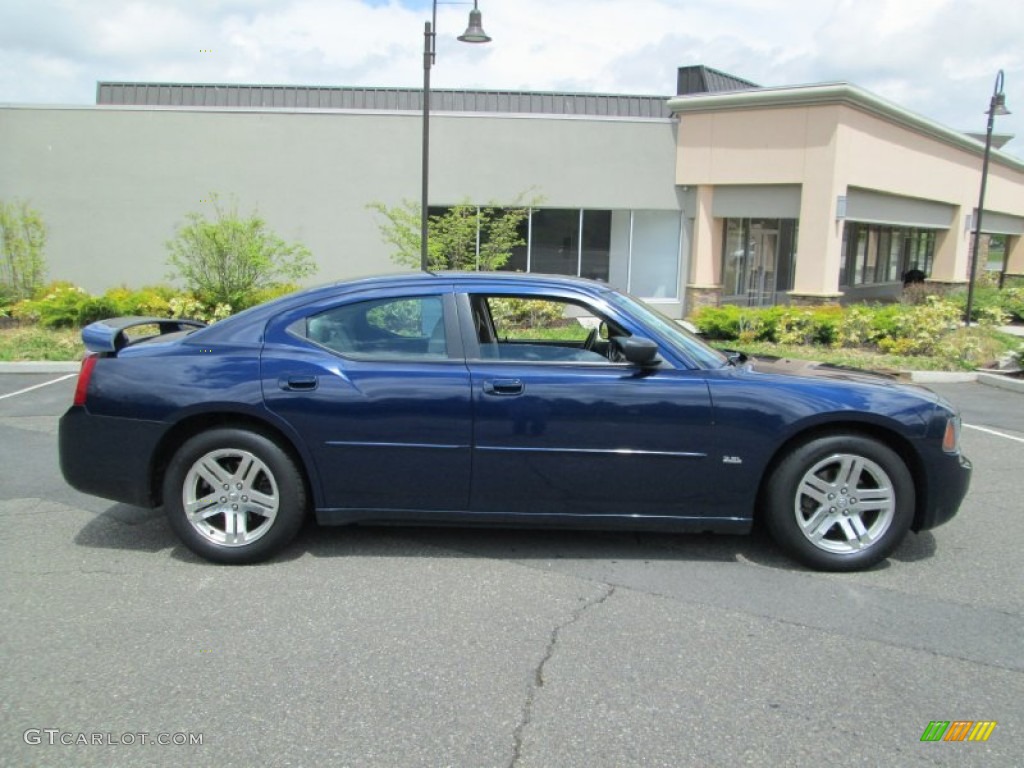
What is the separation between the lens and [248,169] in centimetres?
1934

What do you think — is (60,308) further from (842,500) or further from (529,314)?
(842,500)

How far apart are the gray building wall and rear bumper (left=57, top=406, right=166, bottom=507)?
14933 mm

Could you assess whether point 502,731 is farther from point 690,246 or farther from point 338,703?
point 690,246

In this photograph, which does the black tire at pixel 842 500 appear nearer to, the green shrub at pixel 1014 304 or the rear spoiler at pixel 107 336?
the rear spoiler at pixel 107 336

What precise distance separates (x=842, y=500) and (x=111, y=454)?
3958mm

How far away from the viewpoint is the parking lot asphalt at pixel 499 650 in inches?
115

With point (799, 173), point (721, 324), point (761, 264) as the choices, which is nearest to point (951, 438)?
point (721, 324)

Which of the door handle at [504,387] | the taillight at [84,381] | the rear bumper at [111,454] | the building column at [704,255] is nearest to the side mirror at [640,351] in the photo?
the door handle at [504,387]

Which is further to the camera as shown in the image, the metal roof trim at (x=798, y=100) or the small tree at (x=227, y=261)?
the metal roof trim at (x=798, y=100)

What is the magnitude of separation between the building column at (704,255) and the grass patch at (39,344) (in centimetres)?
1317

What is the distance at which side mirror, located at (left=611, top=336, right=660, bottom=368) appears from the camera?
4379 millimetres

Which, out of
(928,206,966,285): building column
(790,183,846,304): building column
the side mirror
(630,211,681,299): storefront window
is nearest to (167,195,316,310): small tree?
(630,211,681,299): storefront window

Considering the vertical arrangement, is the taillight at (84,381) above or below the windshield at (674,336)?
below

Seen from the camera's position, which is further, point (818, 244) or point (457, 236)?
point (818, 244)
